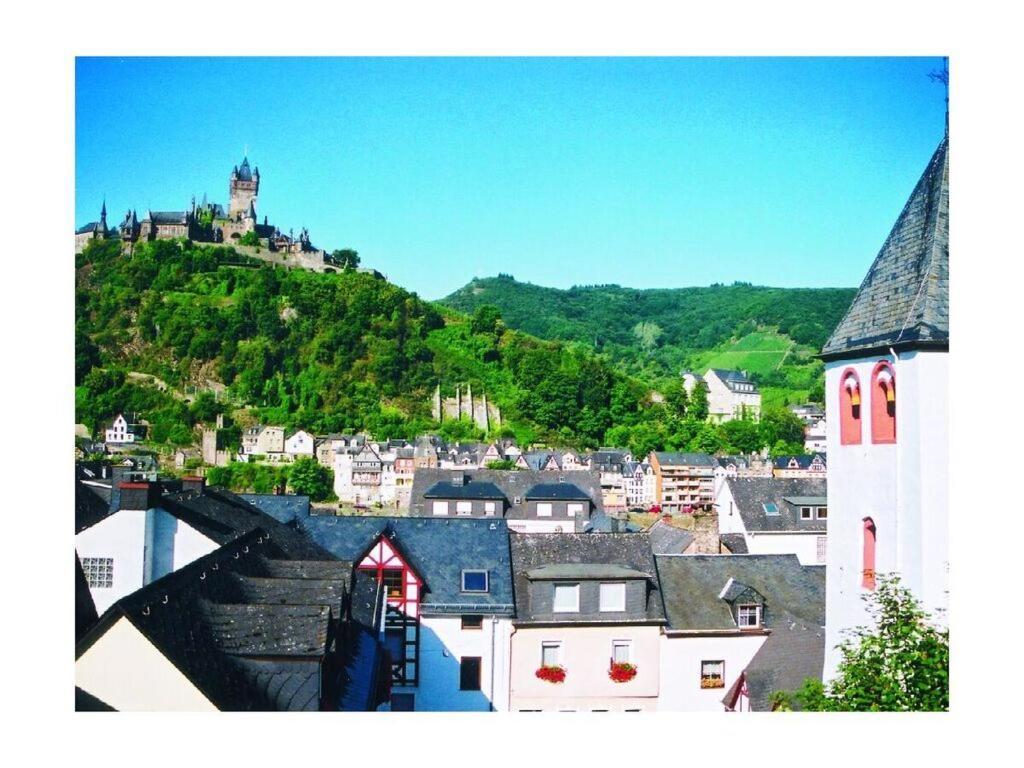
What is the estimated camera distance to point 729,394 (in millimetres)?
73875

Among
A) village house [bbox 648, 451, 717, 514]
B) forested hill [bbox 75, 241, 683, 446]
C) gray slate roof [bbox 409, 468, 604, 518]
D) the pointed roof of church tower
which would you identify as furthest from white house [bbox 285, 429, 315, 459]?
the pointed roof of church tower

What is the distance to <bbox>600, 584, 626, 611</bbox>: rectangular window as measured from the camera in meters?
11.1

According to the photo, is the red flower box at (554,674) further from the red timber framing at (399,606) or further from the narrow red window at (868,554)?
the narrow red window at (868,554)

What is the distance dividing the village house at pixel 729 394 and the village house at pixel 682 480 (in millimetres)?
20086

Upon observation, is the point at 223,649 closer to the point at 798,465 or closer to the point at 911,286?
the point at 911,286

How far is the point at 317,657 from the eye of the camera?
6488 millimetres

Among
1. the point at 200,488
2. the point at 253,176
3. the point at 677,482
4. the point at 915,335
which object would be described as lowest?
the point at 677,482

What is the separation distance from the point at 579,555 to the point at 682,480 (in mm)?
40531

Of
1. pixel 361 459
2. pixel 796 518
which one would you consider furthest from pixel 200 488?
pixel 361 459

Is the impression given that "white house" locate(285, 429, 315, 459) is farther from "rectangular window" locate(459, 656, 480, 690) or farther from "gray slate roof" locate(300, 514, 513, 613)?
"rectangular window" locate(459, 656, 480, 690)

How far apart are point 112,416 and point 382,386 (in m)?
19.1

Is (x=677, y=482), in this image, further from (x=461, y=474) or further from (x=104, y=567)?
(x=104, y=567)

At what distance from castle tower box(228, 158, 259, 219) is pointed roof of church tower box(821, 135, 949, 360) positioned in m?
71.7

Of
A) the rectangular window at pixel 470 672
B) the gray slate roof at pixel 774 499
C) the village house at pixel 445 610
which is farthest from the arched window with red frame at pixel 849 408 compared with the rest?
the gray slate roof at pixel 774 499
